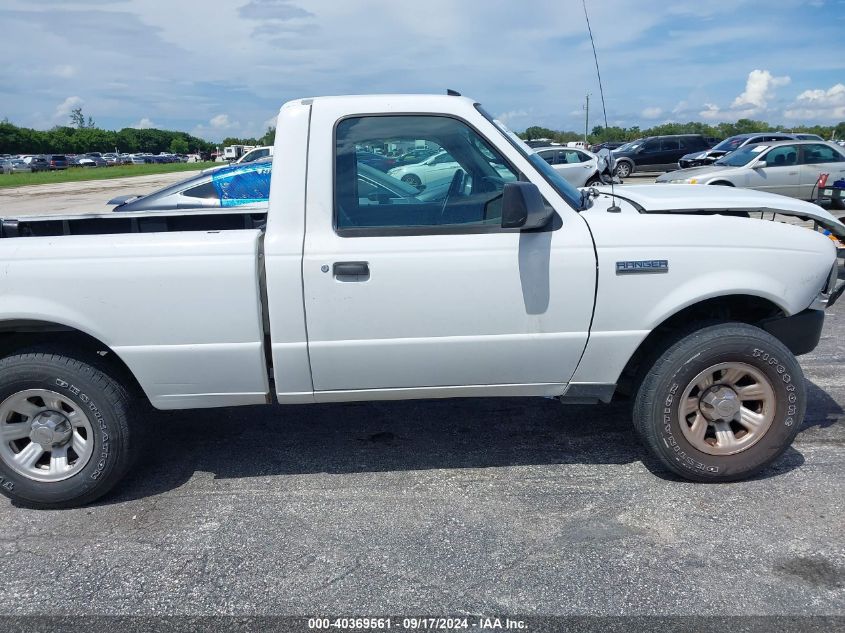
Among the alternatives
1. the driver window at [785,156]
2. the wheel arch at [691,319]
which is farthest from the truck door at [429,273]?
the driver window at [785,156]

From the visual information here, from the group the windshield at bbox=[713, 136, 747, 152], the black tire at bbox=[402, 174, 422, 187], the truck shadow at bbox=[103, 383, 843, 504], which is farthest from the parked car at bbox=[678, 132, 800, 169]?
the black tire at bbox=[402, 174, 422, 187]

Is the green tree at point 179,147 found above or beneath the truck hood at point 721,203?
above

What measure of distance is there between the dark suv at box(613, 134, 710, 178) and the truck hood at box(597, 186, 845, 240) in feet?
81.1

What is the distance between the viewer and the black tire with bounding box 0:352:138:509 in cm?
336

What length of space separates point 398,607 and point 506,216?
1.73m

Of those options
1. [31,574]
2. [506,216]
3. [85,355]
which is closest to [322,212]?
[506,216]

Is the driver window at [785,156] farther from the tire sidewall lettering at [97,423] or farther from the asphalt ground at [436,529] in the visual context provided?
the tire sidewall lettering at [97,423]

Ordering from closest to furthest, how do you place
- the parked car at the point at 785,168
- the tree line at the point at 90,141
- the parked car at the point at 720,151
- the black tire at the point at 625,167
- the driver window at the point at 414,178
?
the driver window at the point at 414,178, the parked car at the point at 785,168, the parked car at the point at 720,151, the black tire at the point at 625,167, the tree line at the point at 90,141

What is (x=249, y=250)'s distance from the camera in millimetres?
3238

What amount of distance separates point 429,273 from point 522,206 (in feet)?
1.77

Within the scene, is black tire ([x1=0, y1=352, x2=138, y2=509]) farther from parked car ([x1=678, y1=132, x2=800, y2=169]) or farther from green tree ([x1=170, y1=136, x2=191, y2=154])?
green tree ([x1=170, y1=136, x2=191, y2=154])

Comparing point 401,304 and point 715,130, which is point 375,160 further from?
point 715,130

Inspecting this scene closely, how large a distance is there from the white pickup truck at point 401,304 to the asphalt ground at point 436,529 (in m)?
0.29

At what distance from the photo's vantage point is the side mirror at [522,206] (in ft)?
10.2
